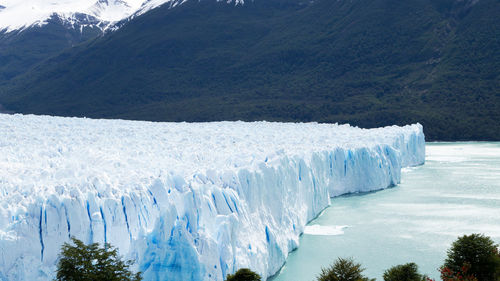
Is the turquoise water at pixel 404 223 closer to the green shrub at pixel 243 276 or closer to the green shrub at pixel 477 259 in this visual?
the green shrub at pixel 477 259

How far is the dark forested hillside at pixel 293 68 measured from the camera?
46.3 m

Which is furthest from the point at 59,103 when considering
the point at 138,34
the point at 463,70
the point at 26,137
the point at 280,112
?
the point at 26,137

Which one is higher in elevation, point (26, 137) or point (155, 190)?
point (26, 137)

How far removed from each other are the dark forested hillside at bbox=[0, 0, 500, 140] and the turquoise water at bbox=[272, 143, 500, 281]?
2273cm

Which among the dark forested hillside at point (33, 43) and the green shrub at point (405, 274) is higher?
the dark forested hillside at point (33, 43)

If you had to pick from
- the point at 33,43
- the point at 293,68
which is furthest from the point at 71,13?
the point at 293,68

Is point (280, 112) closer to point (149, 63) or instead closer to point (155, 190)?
point (149, 63)

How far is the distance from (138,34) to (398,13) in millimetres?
35368

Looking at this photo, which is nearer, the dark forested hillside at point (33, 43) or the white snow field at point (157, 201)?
the white snow field at point (157, 201)

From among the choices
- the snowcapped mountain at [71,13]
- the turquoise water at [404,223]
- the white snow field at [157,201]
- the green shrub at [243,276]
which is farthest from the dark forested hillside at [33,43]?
the green shrub at [243,276]

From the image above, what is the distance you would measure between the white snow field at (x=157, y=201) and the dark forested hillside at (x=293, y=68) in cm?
3244

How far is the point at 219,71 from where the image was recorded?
61.9m

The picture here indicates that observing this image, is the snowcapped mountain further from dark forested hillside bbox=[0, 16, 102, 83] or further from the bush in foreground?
the bush in foreground

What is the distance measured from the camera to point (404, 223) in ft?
48.2
